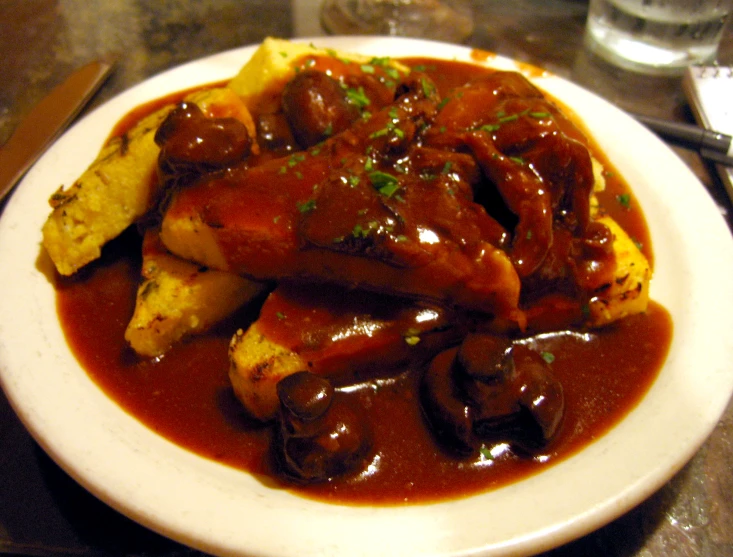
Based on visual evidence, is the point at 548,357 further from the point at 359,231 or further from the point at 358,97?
the point at 358,97

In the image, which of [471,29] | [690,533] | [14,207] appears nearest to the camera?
[690,533]

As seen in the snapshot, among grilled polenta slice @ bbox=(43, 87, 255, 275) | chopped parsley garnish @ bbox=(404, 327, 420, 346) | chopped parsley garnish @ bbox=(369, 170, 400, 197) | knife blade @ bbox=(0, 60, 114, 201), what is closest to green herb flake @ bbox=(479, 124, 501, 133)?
chopped parsley garnish @ bbox=(369, 170, 400, 197)

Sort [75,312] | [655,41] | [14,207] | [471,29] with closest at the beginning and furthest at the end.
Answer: [75,312] < [14,207] < [655,41] < [471,29]

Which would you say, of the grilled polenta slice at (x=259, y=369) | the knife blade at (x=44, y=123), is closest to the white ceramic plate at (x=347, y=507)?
the grilled polenta slice at (x=259, y=369)

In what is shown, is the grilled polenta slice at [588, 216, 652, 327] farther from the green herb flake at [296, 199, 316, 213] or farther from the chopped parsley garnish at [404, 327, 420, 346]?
the green herb flake at [296, 199, 316, 213]

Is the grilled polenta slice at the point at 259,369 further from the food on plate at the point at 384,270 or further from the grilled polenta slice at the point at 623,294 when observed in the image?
the grilled polenta slice at the point at 623,294

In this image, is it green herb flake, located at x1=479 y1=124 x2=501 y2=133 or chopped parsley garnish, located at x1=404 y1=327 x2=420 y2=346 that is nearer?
chopped parsley garnish, located at x1=404 y1=327 x2=420 y2=346

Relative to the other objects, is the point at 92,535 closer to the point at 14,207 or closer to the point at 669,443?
the point at 14,207

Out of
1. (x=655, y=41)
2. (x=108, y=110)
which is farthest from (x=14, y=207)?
(x=655, y=41)
